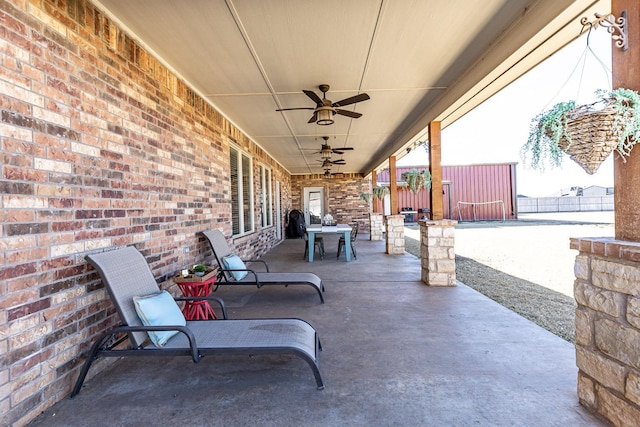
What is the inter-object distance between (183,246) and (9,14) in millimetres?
2533

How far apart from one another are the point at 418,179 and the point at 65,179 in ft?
15.6

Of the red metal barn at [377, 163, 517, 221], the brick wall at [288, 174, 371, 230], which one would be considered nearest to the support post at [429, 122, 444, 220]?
the brick wall at [288, 174, 371, 230]

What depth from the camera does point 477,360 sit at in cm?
253

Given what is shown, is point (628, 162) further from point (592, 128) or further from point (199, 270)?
point (199, 270)

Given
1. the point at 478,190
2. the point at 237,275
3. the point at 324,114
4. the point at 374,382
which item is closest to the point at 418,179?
the point at 324,114

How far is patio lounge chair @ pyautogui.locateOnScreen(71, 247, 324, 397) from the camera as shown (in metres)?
2.14

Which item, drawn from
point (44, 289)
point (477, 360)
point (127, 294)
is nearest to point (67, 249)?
point (44, 289)

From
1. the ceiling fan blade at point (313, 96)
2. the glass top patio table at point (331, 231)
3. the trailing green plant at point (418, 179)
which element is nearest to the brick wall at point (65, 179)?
the ceiling fan blade at point (313, 96)

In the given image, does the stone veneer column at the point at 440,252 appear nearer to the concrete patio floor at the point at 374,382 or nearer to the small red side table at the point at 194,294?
the concrete patio floor at the point at 374,382

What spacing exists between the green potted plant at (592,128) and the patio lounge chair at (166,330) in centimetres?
193

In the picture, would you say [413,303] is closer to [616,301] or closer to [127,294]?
[616,301]

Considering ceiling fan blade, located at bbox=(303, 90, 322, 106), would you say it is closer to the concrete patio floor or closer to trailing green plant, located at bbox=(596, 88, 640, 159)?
the concrete patio floor

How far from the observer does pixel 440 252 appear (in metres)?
4.83

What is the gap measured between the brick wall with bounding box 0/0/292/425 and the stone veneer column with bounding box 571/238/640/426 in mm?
3140
